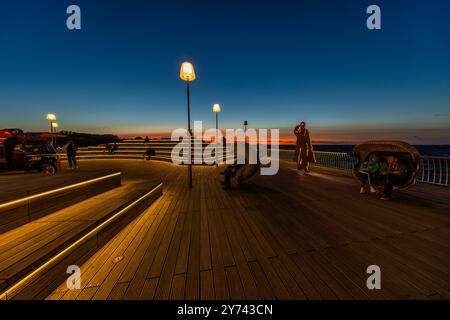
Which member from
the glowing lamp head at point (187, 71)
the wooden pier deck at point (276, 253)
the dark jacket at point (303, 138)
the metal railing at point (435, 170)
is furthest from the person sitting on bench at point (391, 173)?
the glowing lamp head at point (187, 71)

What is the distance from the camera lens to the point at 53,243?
2191 mm

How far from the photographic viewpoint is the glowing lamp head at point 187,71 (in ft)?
21.5

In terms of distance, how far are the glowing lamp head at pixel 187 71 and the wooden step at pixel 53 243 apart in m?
4.91

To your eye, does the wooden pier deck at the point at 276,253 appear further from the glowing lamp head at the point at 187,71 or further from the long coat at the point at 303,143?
the long coat at the point at 303,143

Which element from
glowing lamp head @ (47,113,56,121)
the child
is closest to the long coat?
the child

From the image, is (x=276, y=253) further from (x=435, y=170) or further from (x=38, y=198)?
(x=435, y=170)

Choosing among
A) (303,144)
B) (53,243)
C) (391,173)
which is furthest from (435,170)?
(53,243)

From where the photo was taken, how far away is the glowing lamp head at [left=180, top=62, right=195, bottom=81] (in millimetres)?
6559

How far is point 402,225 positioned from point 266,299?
3.30 meters

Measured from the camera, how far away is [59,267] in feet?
6.69

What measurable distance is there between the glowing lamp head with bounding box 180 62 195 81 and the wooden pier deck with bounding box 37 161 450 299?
4.72m

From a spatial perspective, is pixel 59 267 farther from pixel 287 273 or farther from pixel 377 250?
pixel 377 250
